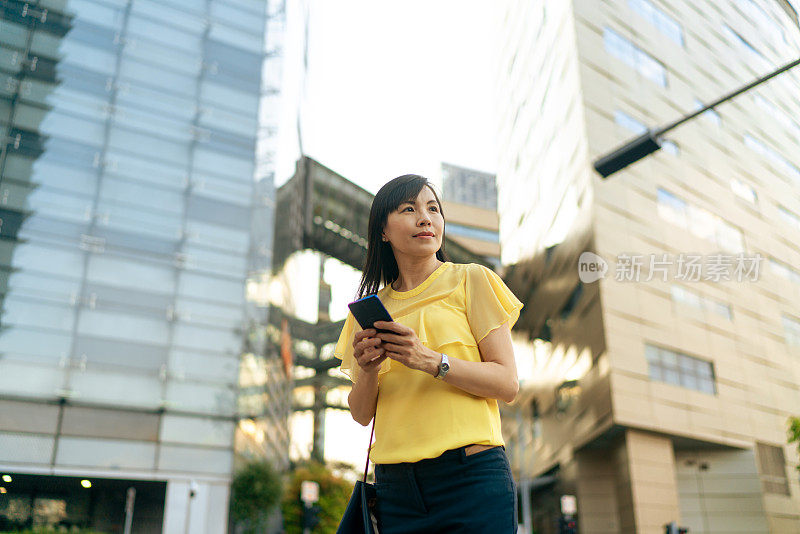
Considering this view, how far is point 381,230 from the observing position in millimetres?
1812

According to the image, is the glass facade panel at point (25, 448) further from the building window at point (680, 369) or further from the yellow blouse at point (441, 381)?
the building window at point (680, 369)

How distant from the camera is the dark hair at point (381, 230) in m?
1.75

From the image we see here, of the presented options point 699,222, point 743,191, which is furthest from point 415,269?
point 743,191

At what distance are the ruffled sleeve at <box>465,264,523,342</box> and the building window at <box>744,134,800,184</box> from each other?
3312cm

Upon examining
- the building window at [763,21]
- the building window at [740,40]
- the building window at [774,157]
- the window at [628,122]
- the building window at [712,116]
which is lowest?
the window at [628,122]

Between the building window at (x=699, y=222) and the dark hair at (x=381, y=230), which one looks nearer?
the dark hair at (x=381, y=230)

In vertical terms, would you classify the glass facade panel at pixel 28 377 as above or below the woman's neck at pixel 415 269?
above

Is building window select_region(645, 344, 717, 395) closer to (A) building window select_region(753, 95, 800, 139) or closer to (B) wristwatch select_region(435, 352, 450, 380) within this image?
(A) building window select_region(753, 95, 800, 139)

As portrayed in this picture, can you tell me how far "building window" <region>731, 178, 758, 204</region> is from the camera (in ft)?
94.9

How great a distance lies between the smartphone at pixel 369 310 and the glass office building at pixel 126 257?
16044 millimetres

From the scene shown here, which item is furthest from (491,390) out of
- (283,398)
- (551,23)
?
(551,23)

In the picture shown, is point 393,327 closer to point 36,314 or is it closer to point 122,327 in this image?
point 36,314

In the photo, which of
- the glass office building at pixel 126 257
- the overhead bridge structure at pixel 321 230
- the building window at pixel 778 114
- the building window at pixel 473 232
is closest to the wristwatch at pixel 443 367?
the glass office building at pixel 126 257

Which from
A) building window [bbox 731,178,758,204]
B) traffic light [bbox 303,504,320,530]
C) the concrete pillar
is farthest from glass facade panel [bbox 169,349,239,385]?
building window [bbox 731,178,758,204]
